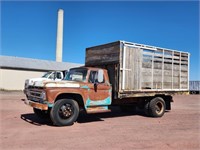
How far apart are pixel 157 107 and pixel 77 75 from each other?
15.2 feet

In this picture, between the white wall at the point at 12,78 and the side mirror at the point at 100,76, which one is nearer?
the side mirror at the point at 100,76

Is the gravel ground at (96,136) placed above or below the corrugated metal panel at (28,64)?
below

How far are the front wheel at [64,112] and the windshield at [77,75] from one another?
1.08 meters

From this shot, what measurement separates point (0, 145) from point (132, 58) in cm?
626

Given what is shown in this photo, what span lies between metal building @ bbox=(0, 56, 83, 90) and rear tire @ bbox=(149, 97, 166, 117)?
23.0m

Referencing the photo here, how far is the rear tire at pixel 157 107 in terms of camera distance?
10328 mm

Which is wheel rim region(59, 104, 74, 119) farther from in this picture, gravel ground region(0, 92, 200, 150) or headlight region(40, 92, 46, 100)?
headlight region(40, 92, 46, 100)

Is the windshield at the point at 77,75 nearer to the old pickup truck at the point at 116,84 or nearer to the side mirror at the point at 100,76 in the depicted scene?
the old pickup truck at the point at 116,84

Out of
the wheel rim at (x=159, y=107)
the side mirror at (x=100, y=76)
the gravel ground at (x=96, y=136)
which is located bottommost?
the gravel ground at (x=96, y=136)

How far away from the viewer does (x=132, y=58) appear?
949cm

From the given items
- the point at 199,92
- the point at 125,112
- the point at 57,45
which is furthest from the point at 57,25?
the point at 125,112

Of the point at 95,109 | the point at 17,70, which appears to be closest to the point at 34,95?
the point at 95,109

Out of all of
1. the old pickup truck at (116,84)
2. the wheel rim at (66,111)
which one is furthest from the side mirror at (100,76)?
the wheel rim at (66,111)

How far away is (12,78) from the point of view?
28656 mm
